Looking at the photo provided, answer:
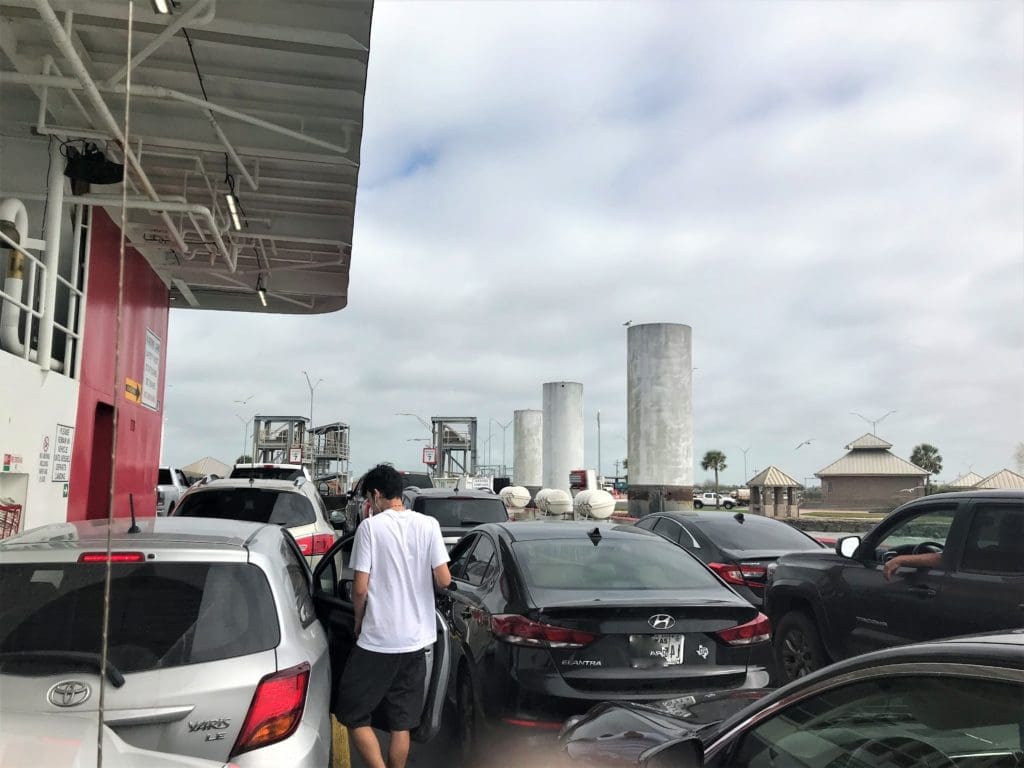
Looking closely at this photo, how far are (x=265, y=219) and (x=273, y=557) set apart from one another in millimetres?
10548

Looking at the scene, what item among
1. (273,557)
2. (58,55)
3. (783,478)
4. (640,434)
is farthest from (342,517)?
(783,478)

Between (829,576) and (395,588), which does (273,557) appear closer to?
(395,588)

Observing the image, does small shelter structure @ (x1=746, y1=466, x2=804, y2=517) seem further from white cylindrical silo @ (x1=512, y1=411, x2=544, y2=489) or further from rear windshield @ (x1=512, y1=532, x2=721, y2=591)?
rear windshield @ (x1=512, y1=532, x2=721, y2=591)

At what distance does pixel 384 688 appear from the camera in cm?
432

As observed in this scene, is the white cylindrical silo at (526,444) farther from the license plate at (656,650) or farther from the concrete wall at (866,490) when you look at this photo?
the license plate at (656,650)

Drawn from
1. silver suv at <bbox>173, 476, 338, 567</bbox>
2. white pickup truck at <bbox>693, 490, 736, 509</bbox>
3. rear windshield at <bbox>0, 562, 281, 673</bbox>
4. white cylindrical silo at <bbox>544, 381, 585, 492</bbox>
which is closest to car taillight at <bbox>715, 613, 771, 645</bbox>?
rear windshield at <bbox>0, 562, 281, 673</bbox>

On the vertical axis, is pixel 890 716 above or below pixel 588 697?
above

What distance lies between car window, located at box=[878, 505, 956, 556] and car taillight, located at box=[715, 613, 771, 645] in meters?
1.87

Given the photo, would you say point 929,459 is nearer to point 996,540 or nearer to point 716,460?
point 716,460

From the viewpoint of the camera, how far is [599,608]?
185 inches

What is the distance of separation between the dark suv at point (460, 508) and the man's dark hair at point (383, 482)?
22.4 feet

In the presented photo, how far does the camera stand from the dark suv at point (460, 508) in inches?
462

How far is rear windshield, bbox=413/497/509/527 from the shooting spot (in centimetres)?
1174

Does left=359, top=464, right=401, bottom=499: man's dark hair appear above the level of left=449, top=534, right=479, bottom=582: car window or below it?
above
